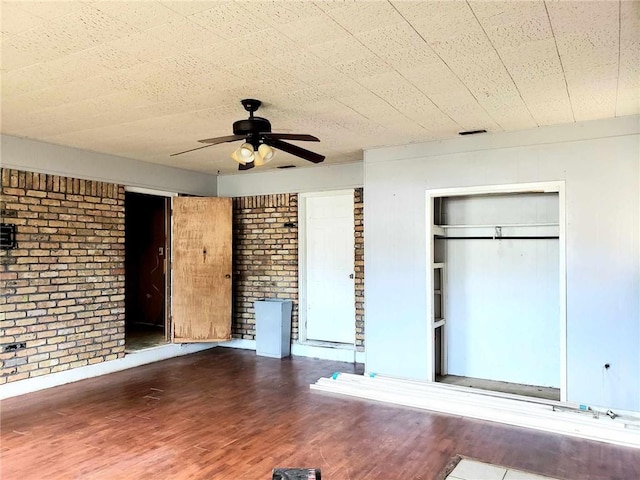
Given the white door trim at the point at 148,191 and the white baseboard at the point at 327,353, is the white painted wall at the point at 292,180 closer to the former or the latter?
the white door trim at the point at 148,191

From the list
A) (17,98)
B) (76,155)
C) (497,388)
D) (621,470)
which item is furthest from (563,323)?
(76,155)

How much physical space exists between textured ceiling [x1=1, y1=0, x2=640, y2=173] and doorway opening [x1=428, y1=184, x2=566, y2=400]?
3.62ft

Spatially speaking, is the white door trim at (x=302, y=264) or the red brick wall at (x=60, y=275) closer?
the red brick wall at (x=60, y=275)

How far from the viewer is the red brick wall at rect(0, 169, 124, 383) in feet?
15.1

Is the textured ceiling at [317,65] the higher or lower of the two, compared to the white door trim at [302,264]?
higher

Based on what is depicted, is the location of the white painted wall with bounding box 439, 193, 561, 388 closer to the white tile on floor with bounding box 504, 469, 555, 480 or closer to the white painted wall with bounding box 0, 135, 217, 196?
the white tile on floor with bounding box 504, 469, 555, 480

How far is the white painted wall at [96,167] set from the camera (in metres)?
4.70

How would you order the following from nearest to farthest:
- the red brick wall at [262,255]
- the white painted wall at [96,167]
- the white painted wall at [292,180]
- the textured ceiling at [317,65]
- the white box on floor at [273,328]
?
the textured ceiling at [317,65] < the white painted wall at [96,167] < the white painted wall at [292,180] < the white box on floor at [273,328] < the red brick wall at [262,255]

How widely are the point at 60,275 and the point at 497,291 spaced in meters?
4.71

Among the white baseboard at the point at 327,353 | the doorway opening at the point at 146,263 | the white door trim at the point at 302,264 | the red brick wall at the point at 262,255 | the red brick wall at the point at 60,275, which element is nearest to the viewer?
the red brick wall at the point at 60,275

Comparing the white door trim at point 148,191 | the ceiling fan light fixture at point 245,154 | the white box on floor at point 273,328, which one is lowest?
the white box on floor at point 273,328

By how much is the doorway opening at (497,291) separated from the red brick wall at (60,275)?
3715 millimetres

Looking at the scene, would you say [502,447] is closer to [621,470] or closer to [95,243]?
[621,470]

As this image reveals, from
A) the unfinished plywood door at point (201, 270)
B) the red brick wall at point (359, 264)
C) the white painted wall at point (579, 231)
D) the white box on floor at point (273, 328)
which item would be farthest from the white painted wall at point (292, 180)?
the white box on floor at point (273, 328)
